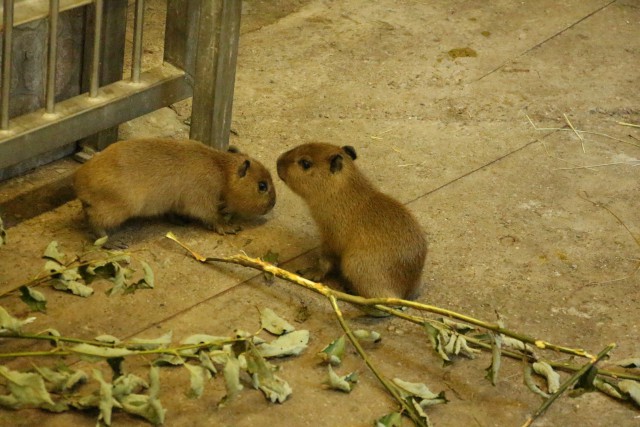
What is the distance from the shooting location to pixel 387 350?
434cm

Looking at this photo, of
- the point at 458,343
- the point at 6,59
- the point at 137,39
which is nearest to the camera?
the point at 458,343

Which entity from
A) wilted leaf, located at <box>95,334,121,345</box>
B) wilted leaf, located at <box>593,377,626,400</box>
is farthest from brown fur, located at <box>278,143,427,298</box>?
wilted leaf, located at <box>95,334,121,345</box>

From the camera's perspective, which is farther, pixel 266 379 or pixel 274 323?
pixel 274 323

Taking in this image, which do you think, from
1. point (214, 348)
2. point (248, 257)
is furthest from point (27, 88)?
point (214, 348)

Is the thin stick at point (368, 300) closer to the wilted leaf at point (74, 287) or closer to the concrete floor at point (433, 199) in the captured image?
the concrete floor at point (433, 199)

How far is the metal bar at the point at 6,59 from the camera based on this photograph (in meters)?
4.24

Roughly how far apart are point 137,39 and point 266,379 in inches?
73.5

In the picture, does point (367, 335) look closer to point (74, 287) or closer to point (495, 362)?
point (495, 362)

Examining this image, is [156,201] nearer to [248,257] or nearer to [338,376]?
[248,257]

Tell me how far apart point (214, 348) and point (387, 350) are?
77cm

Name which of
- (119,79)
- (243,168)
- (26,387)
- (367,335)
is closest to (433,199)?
(243,168)

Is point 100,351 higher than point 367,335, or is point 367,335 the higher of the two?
point 100,351

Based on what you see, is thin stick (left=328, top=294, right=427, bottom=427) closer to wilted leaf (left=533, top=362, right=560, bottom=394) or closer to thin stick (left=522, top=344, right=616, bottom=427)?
thin stick (left=522, top=344, right=616, bottom=427)

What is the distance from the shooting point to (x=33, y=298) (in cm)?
403
